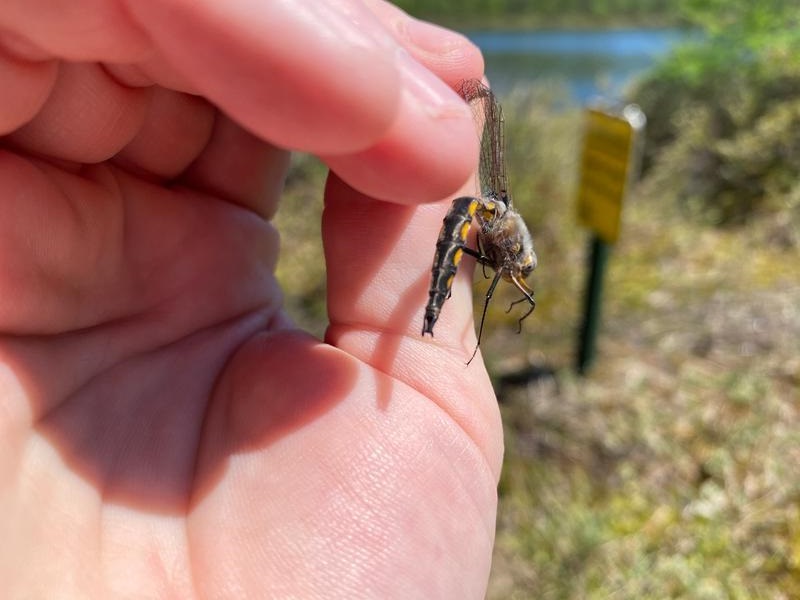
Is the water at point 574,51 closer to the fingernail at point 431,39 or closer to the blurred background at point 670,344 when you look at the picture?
the blurred background at point 670,344

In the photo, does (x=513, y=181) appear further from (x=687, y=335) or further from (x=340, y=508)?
(x=340, y=508)

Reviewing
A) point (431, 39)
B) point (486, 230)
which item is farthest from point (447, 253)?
point (431, 39)

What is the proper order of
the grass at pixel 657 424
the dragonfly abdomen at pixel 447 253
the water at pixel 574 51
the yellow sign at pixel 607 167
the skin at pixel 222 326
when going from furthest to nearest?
the water at pixel 574 51, the yellow sign at pixel 607 167, the grass at pixel 657 424, the dragonfly abdomen at pixel 447 253, the skin at pixel 222 326

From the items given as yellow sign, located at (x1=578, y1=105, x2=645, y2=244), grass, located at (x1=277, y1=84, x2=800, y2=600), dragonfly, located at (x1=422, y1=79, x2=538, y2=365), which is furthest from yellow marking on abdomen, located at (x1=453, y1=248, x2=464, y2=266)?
yellow sign, located at (x1=578, y1=105, x2=645, y2=244)

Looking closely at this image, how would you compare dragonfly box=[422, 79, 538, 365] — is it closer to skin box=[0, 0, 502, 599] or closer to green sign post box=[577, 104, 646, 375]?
skin box=[0, 0, 502, 599]

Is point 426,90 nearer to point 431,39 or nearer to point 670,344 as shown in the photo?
point 431,39

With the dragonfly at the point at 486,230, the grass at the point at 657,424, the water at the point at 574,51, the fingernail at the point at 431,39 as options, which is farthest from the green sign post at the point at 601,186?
the water at the point at 574,51
